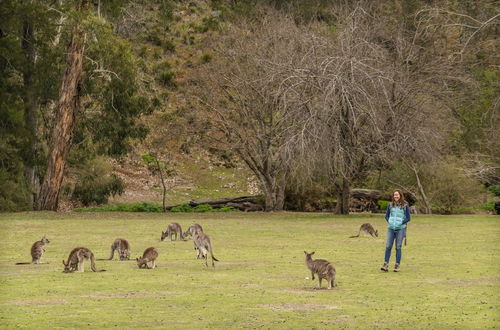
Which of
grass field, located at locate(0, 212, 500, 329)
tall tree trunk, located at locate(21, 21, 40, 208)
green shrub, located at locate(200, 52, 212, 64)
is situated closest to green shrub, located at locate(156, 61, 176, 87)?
green shrub, located at locate(200, 52, 212, 64)

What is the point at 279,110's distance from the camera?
4559 centimetres

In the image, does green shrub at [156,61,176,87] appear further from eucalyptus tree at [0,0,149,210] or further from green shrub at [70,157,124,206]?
eucalyptus tree at [0,0,149,210]

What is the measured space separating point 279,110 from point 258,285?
2823 cm

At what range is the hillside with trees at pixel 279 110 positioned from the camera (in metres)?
39.2

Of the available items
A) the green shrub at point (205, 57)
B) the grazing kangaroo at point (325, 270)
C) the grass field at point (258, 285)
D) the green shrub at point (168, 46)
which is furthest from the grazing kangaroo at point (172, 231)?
the green shrub at point (168, 46)

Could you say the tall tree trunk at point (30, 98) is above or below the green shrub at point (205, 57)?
below

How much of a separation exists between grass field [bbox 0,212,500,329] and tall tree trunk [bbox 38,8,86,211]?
14.2 meters

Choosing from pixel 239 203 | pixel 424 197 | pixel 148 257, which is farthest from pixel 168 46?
pixel 148 257

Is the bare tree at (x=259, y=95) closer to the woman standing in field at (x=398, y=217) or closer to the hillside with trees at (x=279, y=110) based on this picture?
the hillside with trees at (x=279, y=110)

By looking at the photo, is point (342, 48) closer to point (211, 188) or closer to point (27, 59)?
point (27, 59)

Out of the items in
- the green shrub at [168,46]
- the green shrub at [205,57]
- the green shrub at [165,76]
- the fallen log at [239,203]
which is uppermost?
the green shrub at [168,46]

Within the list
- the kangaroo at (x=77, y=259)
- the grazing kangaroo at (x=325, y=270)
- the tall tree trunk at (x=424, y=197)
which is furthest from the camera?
the tall tree trunk at (x=424, y=197)

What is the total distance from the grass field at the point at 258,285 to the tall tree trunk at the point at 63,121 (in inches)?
559

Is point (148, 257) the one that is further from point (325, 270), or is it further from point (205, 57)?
point (205, 57)
